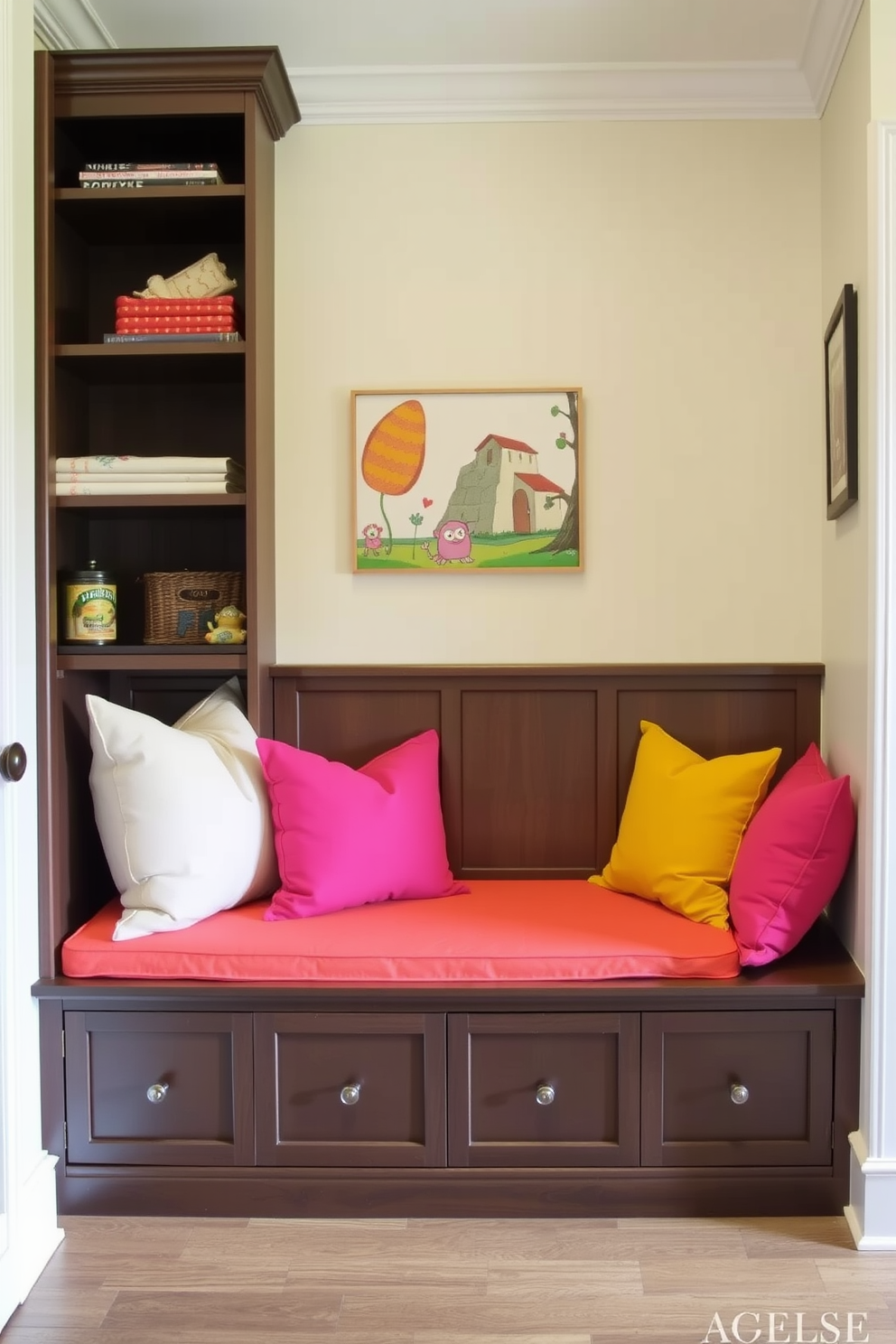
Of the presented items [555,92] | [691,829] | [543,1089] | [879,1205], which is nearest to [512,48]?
[555,92]

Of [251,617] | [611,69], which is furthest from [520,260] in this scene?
[251,617]

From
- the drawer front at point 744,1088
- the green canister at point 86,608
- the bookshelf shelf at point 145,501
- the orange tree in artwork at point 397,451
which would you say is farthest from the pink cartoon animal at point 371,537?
the drawer front at point 744,1088

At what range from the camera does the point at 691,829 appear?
2586 millimetres

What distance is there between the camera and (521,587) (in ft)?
9.60

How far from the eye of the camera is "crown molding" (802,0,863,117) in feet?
7.96

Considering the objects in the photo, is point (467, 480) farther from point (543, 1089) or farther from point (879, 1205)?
point (879, 1205)

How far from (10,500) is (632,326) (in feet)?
5.43

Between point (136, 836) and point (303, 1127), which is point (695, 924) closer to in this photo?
point (303, 1127)

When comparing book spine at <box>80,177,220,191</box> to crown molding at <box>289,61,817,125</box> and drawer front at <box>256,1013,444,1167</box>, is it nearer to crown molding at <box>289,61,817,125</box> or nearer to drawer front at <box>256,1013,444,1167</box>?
crown molding at <box>289,61,817,125</box>

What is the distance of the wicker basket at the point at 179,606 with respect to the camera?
107 inches

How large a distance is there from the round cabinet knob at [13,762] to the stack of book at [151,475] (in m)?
0.70

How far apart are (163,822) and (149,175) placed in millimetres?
1542

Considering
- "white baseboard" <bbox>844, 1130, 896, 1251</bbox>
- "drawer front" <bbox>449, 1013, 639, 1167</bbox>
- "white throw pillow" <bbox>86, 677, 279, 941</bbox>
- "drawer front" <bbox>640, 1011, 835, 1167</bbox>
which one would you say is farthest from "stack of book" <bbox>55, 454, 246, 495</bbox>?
"white baseboard" <bbox>844, 1130, 896, 1251</bbox>

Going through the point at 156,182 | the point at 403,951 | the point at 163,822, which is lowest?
the point at 403,951
